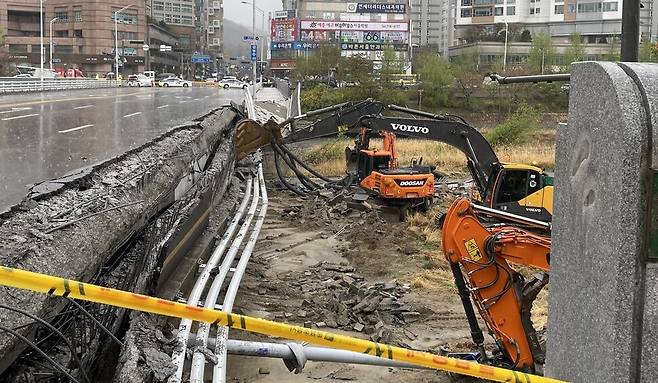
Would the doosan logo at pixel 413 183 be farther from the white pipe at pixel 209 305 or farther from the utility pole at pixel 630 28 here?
the utility pole at pixel 630 28

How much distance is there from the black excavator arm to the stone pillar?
1349 centimetres

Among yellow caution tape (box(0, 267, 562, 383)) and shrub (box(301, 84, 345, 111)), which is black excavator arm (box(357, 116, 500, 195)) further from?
shrub (box(301, 84, 345, 111))

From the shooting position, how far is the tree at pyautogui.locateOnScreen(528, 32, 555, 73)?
271 ft

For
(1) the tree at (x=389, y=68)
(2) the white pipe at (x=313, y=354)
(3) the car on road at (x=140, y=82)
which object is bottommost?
(2) the white pipe at (x=313, y=354)

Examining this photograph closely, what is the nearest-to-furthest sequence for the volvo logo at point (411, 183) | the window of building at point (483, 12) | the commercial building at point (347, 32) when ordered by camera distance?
the volvo logo at point (411, 183) < the commercial building at point (347, 32) < the window of building at point (483, 12)

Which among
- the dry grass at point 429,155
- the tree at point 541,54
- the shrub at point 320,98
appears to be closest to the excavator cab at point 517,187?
the dry grass at point 429,155

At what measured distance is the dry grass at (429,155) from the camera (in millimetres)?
31427

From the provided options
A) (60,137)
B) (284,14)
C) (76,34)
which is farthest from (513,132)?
(76,34)

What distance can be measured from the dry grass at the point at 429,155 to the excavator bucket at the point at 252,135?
8988 mm

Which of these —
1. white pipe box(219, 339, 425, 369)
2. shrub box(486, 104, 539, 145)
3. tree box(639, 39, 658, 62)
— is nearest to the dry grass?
shrub box(486, 104, 539, 145)

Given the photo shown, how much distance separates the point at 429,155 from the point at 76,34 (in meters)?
100

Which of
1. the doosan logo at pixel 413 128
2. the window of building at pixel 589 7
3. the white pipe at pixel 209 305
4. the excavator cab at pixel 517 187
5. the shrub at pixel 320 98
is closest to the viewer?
the white pipe at pixel 209 305

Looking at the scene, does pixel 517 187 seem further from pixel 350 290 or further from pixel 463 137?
pixel 350 290

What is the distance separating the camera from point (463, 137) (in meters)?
17.1
